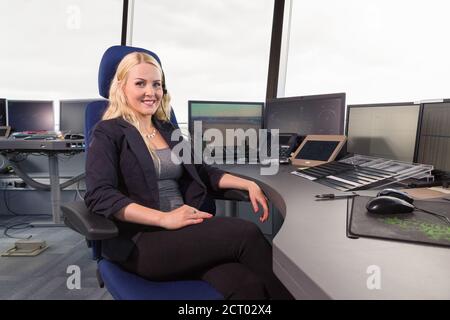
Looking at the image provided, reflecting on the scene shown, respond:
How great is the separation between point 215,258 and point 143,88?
726mm

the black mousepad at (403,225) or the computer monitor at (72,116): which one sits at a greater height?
the computer monitor at (72,116)

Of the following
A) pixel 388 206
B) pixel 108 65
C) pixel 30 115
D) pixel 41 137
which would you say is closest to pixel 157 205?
pixel 108 65

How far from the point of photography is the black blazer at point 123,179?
1089 mm

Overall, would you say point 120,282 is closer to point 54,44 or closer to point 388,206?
point 388,206

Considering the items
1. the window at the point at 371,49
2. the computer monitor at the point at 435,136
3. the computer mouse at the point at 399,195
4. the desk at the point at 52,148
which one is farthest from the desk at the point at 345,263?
the desk at the point at 52,148

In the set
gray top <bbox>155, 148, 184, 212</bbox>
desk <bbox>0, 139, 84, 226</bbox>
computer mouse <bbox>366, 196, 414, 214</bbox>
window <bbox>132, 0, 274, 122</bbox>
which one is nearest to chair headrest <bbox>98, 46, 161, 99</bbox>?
gray top <bbox>155, 148, 184, 212</bbox>

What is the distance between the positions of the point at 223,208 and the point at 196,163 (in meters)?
0.79

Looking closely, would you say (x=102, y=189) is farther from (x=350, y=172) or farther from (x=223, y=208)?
(x=223, y=208)

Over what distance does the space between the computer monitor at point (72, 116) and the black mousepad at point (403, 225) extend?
2.94 meters

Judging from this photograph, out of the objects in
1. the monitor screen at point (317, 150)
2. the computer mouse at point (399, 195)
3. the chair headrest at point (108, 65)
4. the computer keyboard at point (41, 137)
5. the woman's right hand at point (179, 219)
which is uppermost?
the chair headrest at point (108, 65)

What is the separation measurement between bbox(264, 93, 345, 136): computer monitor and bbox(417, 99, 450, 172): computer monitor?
524mm

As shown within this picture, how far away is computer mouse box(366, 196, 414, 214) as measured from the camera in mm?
903

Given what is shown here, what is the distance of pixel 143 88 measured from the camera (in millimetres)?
1395

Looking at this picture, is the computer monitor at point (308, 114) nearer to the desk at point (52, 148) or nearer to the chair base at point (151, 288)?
the chair base at point (151, 288)
